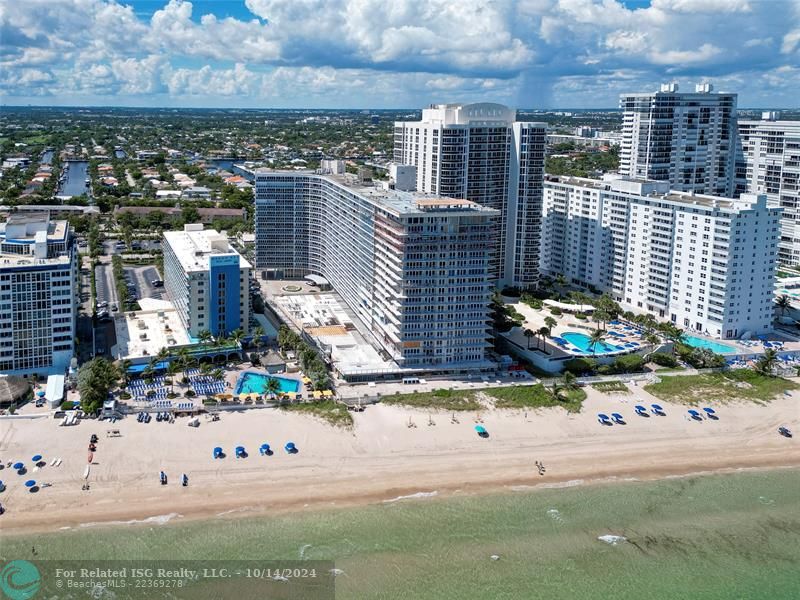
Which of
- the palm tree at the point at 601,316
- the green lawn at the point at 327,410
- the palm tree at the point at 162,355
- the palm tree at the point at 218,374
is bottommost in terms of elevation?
the green lawn at the point at 327,410

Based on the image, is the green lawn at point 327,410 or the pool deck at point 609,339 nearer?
the green lawn at point 327,410

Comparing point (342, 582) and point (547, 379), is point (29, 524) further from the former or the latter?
point (547, 379)

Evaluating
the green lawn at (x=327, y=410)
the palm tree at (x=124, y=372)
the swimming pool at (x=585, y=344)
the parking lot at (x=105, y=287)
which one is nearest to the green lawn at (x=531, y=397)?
the swimming pool at (x=585, y=344)

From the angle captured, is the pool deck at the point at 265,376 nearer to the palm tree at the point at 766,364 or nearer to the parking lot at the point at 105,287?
the parking lot at the point at 105,287

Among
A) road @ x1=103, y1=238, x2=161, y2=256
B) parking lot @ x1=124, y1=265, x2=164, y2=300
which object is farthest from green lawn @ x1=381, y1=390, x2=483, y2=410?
road @ x1=103, y1=238, x2=161, y2=256

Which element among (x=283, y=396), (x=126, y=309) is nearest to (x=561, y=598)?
(x=283, y=396)

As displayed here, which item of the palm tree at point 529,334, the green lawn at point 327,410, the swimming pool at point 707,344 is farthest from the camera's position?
the palm tree at point 529,334

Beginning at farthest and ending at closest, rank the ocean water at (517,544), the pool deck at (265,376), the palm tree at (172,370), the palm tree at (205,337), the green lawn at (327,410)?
1. the palm tree at (205,337)
2. the pool deck at (265,376)
3. the palm tree at (172,370)
4. the green lawn at (327,410)
5. the ocean water at (517,544)
